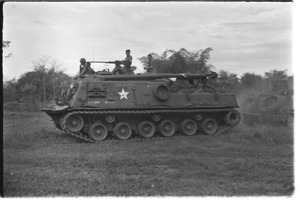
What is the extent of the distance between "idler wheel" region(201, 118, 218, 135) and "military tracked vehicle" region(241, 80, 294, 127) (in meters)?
3.44

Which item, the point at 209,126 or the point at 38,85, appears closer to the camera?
the point at 209,126

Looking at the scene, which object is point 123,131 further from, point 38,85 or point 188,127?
point 38,85

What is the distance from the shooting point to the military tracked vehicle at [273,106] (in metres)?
18.6

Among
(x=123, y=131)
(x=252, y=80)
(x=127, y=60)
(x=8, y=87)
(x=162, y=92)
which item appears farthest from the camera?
(x=252, y=80)

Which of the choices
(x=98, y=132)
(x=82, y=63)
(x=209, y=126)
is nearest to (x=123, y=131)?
(x=98, y=132)

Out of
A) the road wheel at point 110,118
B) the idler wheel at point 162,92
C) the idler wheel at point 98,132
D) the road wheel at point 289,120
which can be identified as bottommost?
the idler wheel at point 98,132

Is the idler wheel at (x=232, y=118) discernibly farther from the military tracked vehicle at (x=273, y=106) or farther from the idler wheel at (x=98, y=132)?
the idler wheel at (x=98, y=132)

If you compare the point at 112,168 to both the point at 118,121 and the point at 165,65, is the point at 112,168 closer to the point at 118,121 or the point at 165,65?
the point at 118,121

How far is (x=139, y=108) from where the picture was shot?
15766mm

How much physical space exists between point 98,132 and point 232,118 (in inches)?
250

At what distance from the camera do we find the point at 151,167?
9.86m

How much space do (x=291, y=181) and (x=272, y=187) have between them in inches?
20.1

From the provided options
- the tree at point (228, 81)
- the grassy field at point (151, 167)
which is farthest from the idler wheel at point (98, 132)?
the tree at point (228, 81)

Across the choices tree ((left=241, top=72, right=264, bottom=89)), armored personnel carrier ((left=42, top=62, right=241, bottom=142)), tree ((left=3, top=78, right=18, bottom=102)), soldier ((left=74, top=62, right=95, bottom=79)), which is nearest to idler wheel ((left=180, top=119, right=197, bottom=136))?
armored personnel carrier ((left=42, top=62, right=241, bottom=142))
